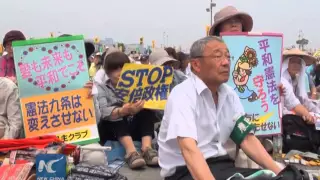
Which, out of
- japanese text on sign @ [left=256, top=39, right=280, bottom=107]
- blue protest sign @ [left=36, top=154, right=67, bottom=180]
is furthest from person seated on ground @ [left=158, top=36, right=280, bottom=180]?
japanese text on sign @ [left=256, top=39, right=280, bottom=107]

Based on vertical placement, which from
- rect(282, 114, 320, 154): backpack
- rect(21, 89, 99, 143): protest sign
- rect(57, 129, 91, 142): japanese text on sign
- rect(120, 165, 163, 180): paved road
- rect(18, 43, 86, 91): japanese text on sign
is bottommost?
rect(120, 165, 163, 180): paved road

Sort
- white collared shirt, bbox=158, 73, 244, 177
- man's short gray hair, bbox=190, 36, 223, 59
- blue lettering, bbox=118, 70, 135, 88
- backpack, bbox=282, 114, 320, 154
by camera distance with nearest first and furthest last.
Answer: white collared shirt, bbox=158, 73, 244, 177 → man's short gray hair, bbox=190, 36, 223, 59 → blue lettering, bbox=118, 70, 135, 88 → backpack, bbox=282, 114, 320, 154

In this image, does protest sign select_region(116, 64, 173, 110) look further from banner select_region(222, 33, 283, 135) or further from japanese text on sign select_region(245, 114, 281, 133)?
japanese text on sign select_region(245, 114, 281, 133)

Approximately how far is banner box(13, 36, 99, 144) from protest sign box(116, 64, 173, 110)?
0.39 m

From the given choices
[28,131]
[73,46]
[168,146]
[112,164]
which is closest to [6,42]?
[73,46]

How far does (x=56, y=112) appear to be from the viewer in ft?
12.4

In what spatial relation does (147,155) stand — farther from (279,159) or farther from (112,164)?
(279,159)

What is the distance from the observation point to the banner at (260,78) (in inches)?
147

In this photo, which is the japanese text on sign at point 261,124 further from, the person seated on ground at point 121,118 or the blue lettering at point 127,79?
the blue lettering at point 127,79

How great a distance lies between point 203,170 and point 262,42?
2.17 metres

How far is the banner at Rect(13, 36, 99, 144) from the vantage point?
3666mm

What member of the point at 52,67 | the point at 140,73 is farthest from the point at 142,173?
the point at 52,67

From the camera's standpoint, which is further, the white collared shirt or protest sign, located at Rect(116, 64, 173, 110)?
protest sign, located at Rect(116, 64, 173, 110)

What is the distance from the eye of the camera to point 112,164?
3959 millimetres
